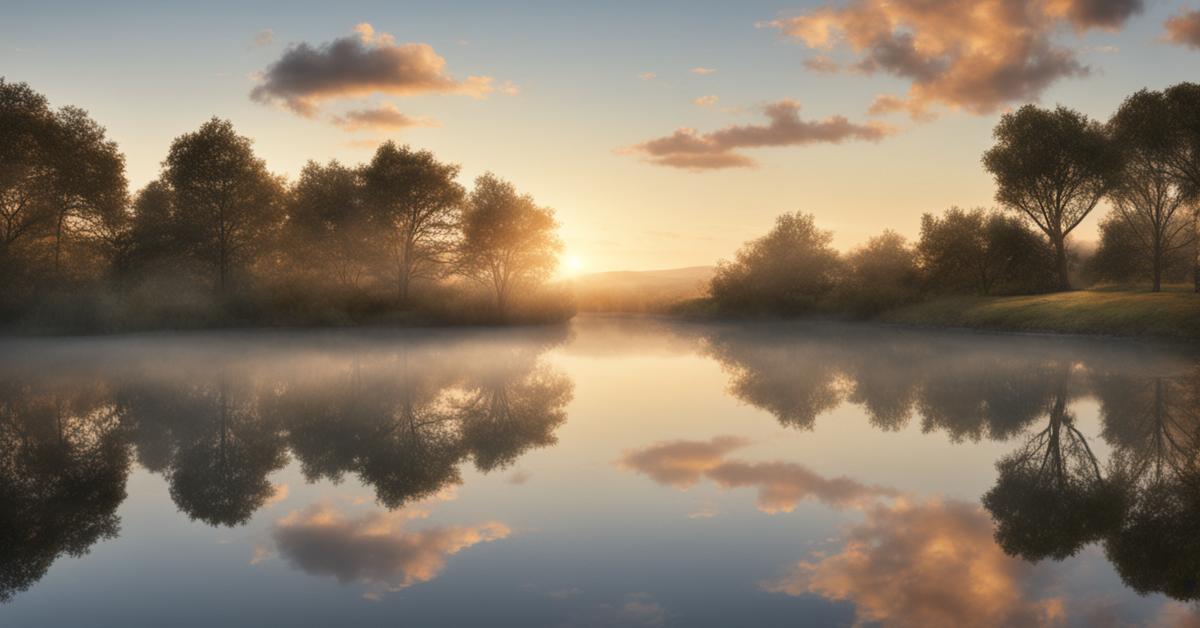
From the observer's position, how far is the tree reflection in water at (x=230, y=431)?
389 inches

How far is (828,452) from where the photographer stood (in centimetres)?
1316

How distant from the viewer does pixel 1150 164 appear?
50.5 meters

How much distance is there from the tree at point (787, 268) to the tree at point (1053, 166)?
1680 cm

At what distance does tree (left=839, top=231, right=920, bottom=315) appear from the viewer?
65.3 m

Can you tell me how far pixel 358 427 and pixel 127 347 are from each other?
95.7 ft

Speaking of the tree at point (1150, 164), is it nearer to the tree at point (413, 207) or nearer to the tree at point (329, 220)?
the tree at point (413, 207)

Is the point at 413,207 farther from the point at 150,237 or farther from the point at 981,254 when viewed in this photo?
the point at 981,254

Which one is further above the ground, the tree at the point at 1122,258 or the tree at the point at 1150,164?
the tree at the point at 1150,164

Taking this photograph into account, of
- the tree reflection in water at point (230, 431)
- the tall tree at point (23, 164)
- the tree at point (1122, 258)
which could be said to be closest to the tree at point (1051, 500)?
the tree reflection in water at point (230, 431)

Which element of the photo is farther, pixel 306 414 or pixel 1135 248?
pixel 1135 248

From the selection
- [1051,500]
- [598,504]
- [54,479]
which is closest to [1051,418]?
[1051,500]

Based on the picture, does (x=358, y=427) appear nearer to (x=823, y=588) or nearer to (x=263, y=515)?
(x=263, y=515)

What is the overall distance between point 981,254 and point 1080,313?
18.4 meters

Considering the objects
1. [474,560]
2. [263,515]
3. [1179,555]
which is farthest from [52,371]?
[1179,555]
